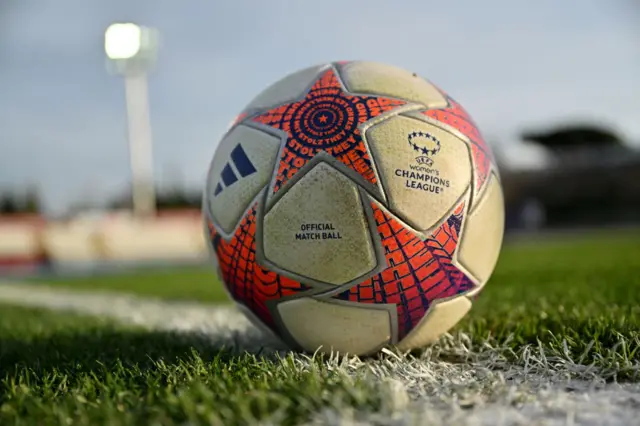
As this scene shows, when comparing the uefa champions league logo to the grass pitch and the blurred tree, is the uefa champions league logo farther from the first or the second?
the blurred tree

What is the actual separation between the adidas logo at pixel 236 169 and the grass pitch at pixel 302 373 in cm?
74

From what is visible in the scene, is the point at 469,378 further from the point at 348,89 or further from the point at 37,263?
the point at 37,263

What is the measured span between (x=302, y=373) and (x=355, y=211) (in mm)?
639

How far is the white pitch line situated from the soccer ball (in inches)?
7.0

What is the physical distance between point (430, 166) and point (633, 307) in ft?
6.37

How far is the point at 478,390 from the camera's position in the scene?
2182 mm

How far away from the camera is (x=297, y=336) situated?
9.14 ft

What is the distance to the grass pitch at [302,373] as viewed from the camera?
6.24 feet

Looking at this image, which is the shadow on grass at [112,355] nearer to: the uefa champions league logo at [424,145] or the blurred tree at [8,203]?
the uefa champions league logo at [424,145]

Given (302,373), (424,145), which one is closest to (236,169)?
(424,145)

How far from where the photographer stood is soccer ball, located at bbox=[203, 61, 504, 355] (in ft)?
8.21

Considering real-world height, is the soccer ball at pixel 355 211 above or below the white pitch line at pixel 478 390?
above

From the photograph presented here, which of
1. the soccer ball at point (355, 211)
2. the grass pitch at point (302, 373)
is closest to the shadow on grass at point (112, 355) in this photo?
the grass pitch at point (302, 373)

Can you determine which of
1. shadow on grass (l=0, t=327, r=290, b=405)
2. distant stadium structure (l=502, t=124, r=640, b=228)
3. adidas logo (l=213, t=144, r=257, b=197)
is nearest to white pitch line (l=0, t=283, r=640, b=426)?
shadow on grass (l=0, t=327, r=290, b=405)
